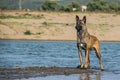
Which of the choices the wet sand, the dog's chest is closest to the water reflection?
the wet sand

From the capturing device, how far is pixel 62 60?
93.7 ft

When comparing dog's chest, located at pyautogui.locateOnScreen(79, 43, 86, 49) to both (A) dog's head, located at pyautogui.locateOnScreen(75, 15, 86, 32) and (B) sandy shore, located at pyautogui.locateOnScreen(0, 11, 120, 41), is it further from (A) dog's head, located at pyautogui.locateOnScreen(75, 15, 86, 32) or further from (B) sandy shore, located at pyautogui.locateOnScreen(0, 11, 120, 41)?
(B) sandy shore, located at pyautogui.locateOnScreen(0, 11, 120, 41)

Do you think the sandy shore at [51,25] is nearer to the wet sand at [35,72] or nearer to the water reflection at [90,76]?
the wet sand at [35,72]

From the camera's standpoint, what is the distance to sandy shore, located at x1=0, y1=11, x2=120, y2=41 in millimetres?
61888

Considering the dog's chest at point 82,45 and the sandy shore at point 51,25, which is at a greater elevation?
the dog's chest at point 82,45

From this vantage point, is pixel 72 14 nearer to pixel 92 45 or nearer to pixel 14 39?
pixel 14 39

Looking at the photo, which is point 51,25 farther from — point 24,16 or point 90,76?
point 90,76

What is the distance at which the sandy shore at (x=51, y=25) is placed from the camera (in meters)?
61.9

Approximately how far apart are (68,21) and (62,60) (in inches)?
1620

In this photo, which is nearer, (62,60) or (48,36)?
(62,60)

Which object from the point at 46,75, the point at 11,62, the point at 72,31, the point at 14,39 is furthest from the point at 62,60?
the point at 72,31

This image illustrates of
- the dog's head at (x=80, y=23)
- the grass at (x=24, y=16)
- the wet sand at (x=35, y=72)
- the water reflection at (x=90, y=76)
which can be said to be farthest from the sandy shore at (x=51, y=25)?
the water reflection at (x=90, y=76)

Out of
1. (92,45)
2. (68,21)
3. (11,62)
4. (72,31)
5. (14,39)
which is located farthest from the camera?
(68,21)

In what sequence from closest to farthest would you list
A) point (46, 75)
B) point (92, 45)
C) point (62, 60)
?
point (46, 75) → point (92, 45) → point (62, 60)
